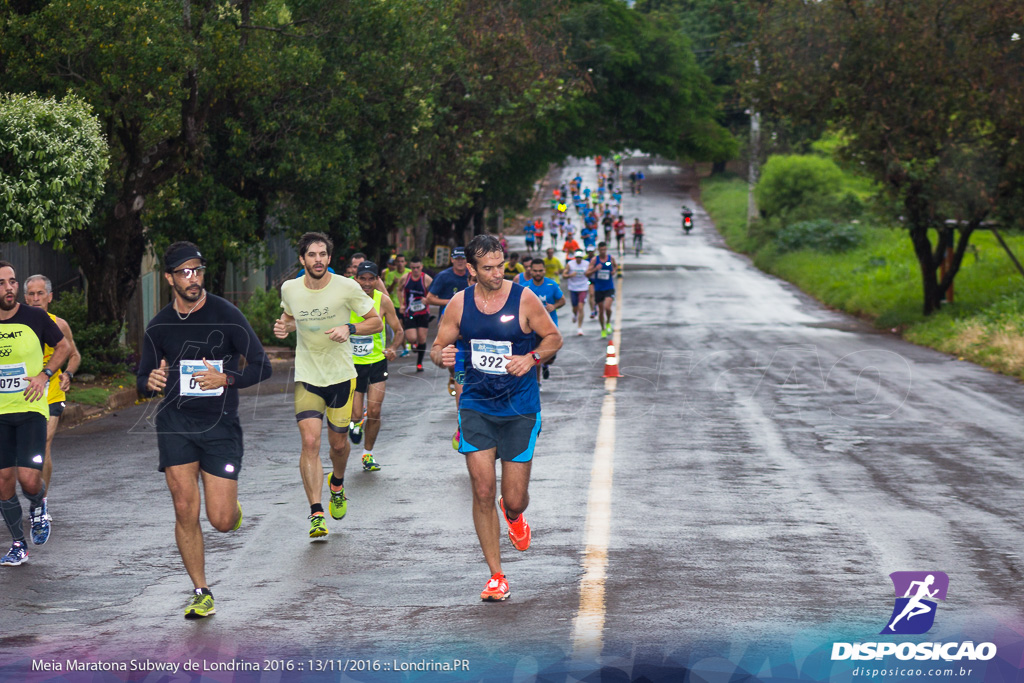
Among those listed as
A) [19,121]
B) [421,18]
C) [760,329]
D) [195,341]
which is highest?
Answer: [421,18]

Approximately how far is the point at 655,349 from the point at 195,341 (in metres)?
16.9

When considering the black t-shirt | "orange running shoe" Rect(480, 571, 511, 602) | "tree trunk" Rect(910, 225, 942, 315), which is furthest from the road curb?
"tree trunk" Rect(910, 225, 942, 315)

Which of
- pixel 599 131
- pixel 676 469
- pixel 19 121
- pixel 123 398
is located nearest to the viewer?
pixel 676 469

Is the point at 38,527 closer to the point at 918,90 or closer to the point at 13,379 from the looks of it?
the point at 13,379

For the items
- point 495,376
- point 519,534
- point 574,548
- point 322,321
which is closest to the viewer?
point 495,376

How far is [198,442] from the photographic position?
22.1 feet

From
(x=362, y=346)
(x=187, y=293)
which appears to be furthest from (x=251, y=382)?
(x=362, y=346)

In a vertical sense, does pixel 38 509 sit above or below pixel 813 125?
below

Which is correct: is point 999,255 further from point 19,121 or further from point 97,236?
point 19,121

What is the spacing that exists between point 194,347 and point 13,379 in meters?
1.99

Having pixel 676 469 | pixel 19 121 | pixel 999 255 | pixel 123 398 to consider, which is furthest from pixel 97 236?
pixel 999 255

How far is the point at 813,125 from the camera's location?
96.3ft

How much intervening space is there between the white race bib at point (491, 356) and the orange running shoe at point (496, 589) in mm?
1103

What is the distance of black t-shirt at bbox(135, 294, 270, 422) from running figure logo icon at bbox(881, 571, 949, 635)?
3.60 metres
